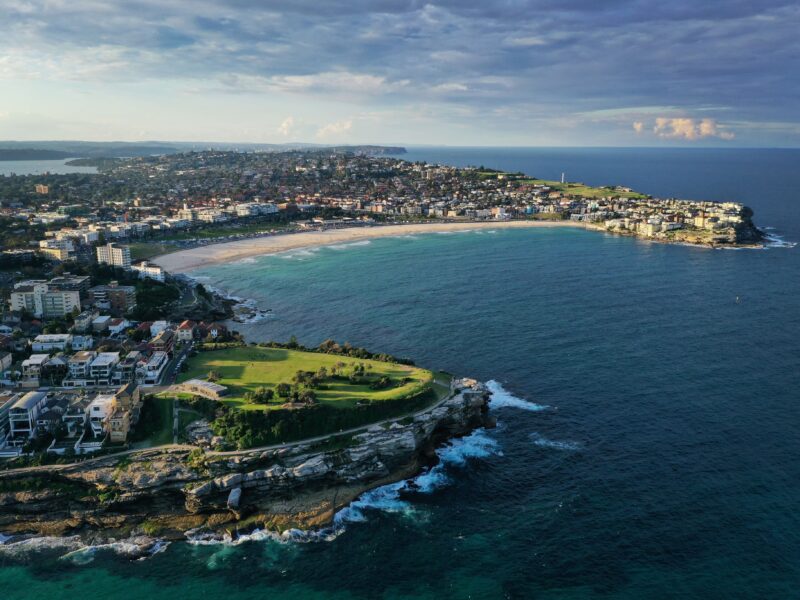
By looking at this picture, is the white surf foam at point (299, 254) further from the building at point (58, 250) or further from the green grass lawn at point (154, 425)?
the green grass lawn at point (154, 425)

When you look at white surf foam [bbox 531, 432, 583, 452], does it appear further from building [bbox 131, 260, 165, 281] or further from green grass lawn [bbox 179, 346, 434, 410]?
building [bbox 131, 260, 165, 281]

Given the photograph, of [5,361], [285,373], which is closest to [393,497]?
[285,373]

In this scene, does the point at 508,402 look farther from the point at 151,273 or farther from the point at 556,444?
the point at 151,273

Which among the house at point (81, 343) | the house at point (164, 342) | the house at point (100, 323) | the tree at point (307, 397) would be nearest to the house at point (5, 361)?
the house at point (81, 343)

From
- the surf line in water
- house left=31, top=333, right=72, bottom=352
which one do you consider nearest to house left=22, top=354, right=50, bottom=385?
house left=31, top=333, right=72, bottom=352

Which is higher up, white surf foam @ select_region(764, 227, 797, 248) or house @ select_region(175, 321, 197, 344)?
white surf foam @ select_region(764, 227, 797, 248)

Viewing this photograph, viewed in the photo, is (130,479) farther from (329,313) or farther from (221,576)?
(329,313)

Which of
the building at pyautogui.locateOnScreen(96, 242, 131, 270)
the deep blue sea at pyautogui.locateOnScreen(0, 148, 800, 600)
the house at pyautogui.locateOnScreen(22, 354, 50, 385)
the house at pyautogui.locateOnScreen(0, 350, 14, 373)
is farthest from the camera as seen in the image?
the building at pyautogui.locateOnScreen(96, 242, 131, 270)

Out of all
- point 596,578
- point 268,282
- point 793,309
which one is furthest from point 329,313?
point 793,309
